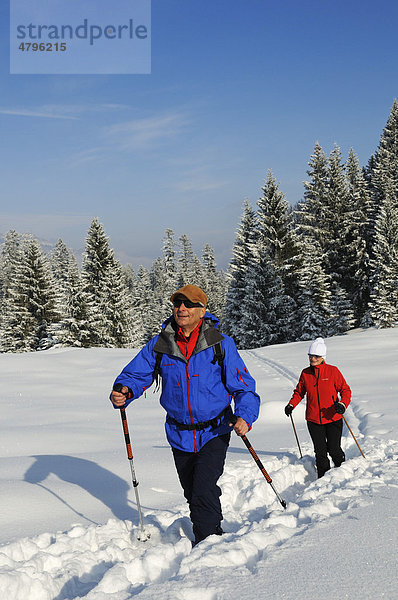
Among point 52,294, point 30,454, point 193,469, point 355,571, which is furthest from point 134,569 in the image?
point 52,294

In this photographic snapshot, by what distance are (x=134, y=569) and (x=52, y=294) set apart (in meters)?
34.7

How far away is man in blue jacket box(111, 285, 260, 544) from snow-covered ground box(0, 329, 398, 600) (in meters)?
0.39

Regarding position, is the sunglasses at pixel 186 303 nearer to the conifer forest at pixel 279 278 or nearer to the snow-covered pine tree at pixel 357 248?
the conifer forest at pixel 279 278

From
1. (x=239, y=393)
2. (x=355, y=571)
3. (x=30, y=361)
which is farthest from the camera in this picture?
(x=30, y=361)

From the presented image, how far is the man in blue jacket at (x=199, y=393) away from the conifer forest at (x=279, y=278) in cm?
2839

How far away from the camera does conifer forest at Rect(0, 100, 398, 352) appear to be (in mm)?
33062

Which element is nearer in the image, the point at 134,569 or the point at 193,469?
the point at 134,569

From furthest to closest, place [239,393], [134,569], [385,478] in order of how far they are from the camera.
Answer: [385,478], [239,393], [134,569]

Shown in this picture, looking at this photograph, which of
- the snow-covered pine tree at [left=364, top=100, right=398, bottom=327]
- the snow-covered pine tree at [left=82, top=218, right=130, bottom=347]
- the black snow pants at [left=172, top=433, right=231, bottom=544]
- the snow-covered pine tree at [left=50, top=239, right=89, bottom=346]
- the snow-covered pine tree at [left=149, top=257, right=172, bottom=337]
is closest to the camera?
the black snow pants at [left=172, top=433, right=231, bottom=544]

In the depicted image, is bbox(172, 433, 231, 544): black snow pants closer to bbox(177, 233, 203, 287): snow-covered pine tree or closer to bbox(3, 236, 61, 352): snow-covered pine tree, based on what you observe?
bbox(3, 236, 61, 352): snow-covered pine tree

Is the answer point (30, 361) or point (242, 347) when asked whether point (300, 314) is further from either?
point (30, 361)

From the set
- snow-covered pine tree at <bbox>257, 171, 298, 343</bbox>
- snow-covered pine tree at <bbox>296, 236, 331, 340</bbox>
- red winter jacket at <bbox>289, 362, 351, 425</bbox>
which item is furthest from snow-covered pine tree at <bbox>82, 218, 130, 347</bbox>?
red winter jacket at <bbox>289, 362, 351, 425</bbox>

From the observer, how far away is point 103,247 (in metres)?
35.3

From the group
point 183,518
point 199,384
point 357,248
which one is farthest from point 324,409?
point 357,248
